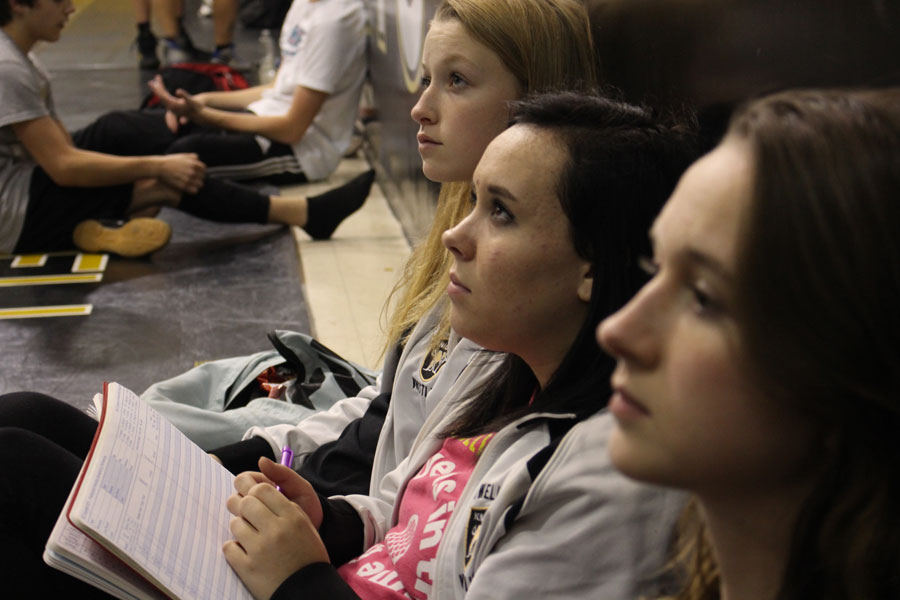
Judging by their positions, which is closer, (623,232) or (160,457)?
(623,232)

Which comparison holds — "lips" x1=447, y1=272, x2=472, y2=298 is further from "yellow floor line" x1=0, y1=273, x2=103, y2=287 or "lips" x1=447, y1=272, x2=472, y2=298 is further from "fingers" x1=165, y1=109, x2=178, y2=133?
"fingers" x1=165, y1=109, x2=178, y2=133

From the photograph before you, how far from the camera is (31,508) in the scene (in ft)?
4.39

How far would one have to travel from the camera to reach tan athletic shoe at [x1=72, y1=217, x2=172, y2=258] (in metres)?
3.88

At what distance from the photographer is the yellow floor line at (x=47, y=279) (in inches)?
142

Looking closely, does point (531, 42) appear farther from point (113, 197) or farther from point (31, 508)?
point (113, 197)

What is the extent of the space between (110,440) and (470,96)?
33.9 inches

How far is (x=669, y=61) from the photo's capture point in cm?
150

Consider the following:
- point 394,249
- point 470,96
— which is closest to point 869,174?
point 470,96

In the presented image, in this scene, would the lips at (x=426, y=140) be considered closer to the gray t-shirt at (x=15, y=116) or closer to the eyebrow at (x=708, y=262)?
the eyebrow at (x=708, y=262)

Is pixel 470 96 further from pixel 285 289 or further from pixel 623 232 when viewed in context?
pixel 285 289

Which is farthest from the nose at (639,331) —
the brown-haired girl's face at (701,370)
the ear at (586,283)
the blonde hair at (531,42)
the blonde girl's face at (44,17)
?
the blonde girl's face at (44,17)

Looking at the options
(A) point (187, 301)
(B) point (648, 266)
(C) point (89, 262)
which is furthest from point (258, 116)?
(B) point (648, 266)

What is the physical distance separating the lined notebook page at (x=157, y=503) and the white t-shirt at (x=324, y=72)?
3289 mm

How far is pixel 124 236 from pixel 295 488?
110 inches
